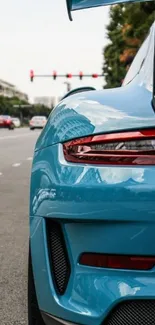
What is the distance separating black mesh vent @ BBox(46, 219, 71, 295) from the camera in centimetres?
194

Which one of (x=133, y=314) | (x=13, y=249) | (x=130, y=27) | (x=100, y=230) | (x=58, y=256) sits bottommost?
(x=130, y=27)

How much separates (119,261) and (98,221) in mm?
152

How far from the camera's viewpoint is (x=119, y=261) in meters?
1.84

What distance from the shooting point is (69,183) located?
190 cm

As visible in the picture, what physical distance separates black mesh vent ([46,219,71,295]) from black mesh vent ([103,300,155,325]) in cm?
20

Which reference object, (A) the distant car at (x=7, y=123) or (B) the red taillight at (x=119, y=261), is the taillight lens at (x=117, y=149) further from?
(A) the distant car at (x=7, y=123)

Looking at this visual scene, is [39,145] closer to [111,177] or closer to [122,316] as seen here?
[111,177]

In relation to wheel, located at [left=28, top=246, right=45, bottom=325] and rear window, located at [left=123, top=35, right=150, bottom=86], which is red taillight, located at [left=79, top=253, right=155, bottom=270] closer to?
wheel, located at [left=28, top=246, right=45, bottom=325]

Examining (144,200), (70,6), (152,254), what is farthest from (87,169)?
(70,6)

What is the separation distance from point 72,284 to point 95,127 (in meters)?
0.55

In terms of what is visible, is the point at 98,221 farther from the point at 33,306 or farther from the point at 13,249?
the point at 13,249

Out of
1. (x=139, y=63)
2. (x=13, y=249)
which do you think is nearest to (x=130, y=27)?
(x=13, y=249)

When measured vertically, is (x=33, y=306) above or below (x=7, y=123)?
above

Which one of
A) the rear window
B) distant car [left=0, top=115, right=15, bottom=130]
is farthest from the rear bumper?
distant car [left=0, top=115, right=15, bottom=130]
